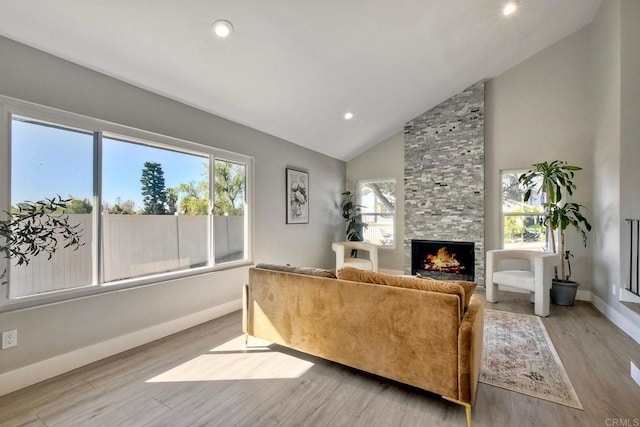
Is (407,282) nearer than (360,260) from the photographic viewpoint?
Yes

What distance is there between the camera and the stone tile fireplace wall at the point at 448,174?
202 inches

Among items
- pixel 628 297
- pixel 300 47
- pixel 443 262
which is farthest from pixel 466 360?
pixel 443 262

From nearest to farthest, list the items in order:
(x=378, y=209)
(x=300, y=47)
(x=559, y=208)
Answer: (x=300, y=47), (x=559, y=208), (x=378, y=209)

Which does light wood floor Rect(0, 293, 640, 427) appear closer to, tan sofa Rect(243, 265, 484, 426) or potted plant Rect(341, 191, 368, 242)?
tan sofa Rect(243, 265, 484, 426)

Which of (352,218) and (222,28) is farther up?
(222,28)

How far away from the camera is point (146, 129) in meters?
2.97

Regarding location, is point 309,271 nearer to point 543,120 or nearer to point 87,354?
point 87,354

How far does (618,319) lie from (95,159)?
5.84 meters

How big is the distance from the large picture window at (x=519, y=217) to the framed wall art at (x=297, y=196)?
352 cm

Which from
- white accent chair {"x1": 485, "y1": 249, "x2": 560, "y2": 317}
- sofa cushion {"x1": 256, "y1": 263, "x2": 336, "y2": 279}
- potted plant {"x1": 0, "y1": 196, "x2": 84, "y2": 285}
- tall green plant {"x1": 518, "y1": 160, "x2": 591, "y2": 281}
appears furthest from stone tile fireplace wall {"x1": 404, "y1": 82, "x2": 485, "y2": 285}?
potted plant {"x1": 0, "y1": 196, "x2": 84, "y2": 285}

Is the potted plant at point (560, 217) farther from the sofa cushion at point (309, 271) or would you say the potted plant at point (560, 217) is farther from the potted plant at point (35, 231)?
the potted plant at point (35, 231)

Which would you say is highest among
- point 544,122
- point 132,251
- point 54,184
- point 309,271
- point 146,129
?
point 544,122

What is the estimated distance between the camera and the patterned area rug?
6.98 feet

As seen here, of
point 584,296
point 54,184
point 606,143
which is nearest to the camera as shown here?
point 54,184
